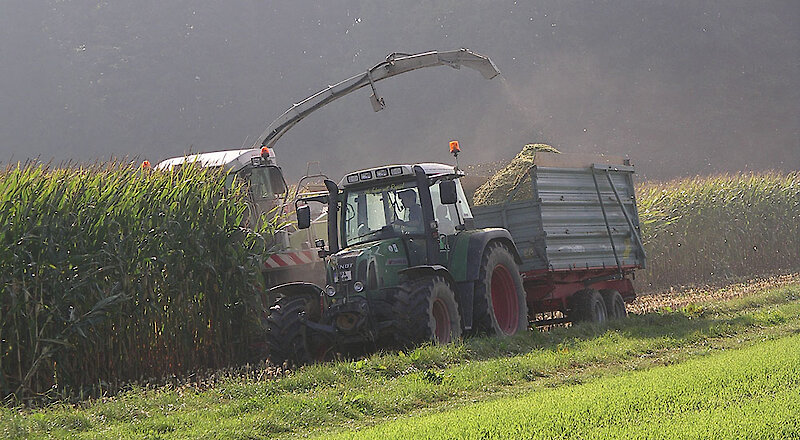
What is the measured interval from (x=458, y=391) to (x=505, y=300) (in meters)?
4.40

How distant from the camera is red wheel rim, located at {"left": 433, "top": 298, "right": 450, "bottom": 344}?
40.6ft

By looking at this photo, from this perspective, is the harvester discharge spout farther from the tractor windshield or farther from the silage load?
the tractor windshield

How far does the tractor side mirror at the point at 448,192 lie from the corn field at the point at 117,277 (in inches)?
106

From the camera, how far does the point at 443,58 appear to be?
1861cm

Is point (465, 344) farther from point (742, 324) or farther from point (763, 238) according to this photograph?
point (763, 238)

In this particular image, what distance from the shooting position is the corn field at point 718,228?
24547mm

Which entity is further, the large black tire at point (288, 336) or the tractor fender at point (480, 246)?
the tractor fender at point (480, 246)

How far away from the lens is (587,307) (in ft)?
51.1

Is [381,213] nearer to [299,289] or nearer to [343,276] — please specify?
[343,276]

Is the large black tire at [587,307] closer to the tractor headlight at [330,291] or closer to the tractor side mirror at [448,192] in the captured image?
the tractor side mirror at [448,192]

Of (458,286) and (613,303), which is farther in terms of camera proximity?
(613,303)

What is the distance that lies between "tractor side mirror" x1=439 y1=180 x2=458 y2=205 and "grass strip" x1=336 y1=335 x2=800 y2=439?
11.9 feet

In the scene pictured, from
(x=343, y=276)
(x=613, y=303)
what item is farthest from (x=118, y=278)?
(x=613, y=303)

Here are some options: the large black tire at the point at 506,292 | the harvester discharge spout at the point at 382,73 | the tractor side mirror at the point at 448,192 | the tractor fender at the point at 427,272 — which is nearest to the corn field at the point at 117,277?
the tractor fender at the point at 427,272
